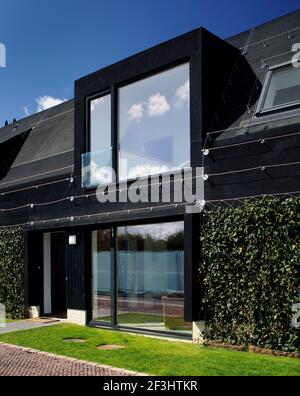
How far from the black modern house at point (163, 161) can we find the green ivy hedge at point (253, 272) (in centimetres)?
31

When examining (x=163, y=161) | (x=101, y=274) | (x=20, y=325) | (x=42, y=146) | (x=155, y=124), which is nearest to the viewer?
(x=163, y=161)

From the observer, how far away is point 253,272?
803 cm

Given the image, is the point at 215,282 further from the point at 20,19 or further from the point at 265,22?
the point at 20,19

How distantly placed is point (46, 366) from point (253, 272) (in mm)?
3856

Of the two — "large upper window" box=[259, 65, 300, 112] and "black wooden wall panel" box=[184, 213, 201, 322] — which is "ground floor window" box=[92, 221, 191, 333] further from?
"large upper window" box=[259, 65, 300, 112]

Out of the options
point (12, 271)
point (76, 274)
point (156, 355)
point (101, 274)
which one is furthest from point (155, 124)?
point (12, 271)

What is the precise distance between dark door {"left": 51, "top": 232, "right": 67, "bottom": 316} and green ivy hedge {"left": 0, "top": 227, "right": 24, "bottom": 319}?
3.05ft

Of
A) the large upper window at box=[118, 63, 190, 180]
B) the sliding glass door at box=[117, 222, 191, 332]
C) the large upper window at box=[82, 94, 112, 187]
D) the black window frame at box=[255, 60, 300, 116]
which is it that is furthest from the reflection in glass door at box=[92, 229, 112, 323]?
the black window frame at box=[255, 60, 300, 116]

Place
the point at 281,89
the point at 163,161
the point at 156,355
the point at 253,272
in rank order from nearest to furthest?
1. the point at 156,355
2. the point at 253,272
3. the point at 281,89
4. the point at 163,161

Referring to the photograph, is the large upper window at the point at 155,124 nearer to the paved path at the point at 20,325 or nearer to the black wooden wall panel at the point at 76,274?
the black wooden wall panel at the point at 76,274

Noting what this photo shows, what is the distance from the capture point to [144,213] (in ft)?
32.7

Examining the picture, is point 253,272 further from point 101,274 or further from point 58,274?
point 58,274

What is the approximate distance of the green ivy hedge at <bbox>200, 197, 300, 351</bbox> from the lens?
7.54 m

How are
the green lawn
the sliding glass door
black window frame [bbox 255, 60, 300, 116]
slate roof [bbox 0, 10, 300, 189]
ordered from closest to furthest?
1. the green lawn
2. black window frame [bbox 255, 60, 300, 116]
3. slate roof [bbox 0, 10, 300, 189]
4. the sliding glass door
